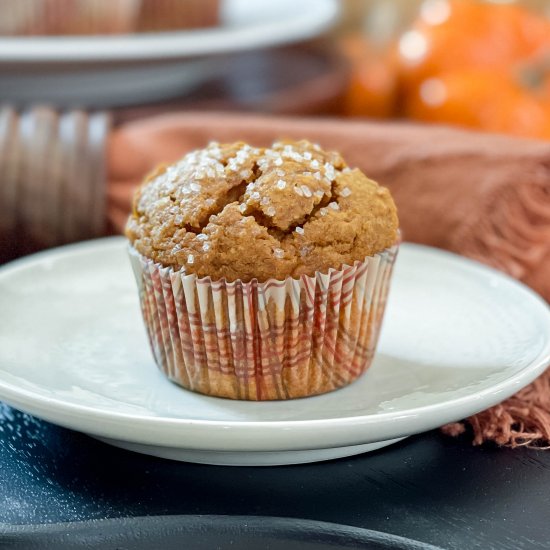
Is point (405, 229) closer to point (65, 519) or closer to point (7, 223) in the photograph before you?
point (7, 223)

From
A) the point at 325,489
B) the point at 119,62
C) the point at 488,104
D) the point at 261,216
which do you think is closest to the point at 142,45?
the point at 119,62

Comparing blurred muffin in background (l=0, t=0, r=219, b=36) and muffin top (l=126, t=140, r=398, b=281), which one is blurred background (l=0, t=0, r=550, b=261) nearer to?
blurred muffin in background (l=0, t=0, r=219, b=36)

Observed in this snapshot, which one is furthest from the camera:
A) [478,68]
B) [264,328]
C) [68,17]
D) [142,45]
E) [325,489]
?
[478,68]

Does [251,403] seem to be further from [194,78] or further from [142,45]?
[194,78]

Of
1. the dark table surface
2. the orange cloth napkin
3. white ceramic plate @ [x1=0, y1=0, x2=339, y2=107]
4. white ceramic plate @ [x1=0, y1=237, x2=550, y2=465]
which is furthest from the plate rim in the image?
the dark table surface

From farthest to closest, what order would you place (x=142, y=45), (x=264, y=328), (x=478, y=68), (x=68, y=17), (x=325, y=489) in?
(x=478, y=68) → (x=68, y=17) → (x=142, y=45) → (x=264, y=328) → (x=325, y=489)

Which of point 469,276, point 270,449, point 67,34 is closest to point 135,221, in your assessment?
point 270,449
